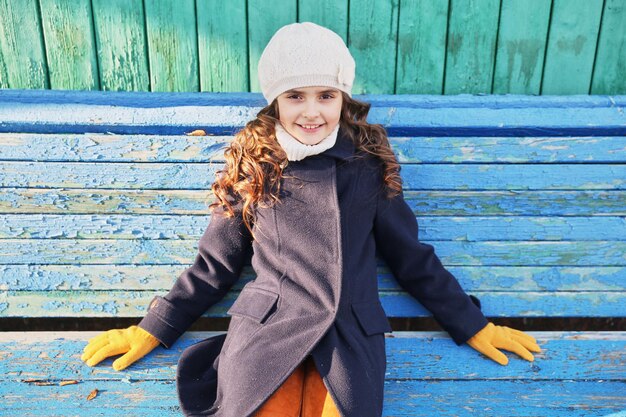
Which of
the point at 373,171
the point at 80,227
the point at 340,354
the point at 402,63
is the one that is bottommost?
the point at 340,354

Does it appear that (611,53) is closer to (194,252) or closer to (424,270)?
(424,270)

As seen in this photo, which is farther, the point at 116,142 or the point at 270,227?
the point at 116,142

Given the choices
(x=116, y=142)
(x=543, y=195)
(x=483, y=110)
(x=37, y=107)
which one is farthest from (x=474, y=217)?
(x=37, y=107)

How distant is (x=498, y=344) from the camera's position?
1.80 metres

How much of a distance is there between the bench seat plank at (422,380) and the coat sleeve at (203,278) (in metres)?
0.09

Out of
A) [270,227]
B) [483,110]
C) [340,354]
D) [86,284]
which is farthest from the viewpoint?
[483,110]

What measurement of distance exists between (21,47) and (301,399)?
1.53 m

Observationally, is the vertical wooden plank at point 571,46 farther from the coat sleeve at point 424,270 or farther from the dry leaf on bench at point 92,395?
the dry leaf on bench at point 92,395

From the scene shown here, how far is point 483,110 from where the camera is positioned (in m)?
2.06

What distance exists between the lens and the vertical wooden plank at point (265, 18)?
2.00m

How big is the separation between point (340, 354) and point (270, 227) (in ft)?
1.40

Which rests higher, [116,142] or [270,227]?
[116,142]

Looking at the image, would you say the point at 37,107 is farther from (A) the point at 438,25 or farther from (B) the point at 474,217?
(B) the point at 474,217

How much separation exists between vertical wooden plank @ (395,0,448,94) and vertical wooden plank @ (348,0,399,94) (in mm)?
29
